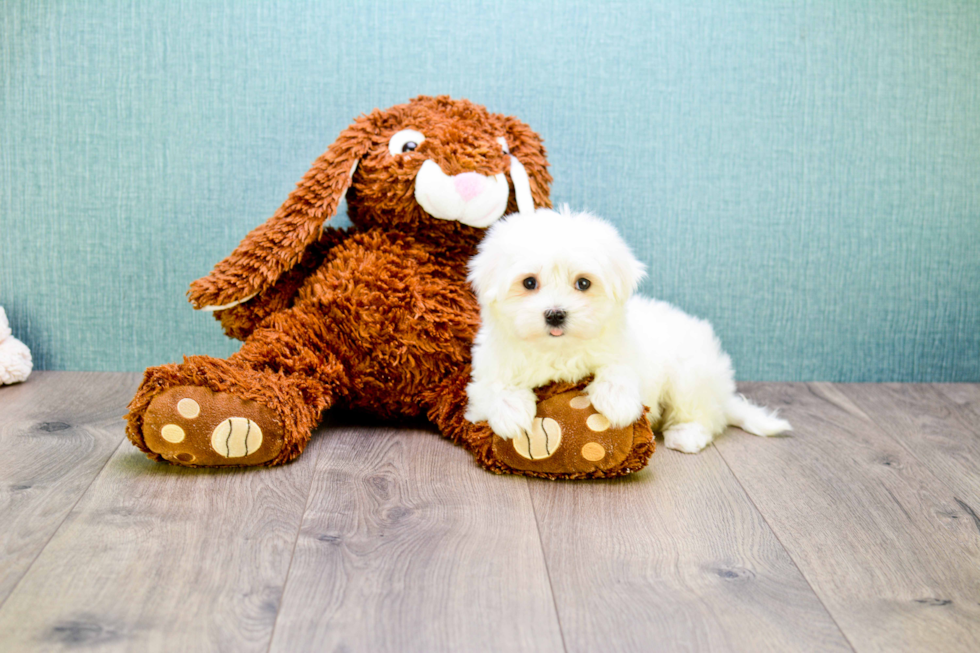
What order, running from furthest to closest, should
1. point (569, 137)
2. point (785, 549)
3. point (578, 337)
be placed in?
point (569, 137)
point (578, 337)
point (785, 549)

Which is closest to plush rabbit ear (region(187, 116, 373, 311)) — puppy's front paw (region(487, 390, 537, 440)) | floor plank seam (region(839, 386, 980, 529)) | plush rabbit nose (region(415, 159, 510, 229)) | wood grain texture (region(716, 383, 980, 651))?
plush rabbit nose (region(415, 159, 510, 229))

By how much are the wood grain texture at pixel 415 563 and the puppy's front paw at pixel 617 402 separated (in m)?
0.18

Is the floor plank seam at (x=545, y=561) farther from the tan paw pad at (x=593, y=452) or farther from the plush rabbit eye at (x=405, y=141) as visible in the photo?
the plush rabbit eye at (x=405, y=141)

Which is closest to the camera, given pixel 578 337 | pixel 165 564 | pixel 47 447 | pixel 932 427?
pixel 165 564

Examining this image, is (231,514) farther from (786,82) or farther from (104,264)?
(786,82)

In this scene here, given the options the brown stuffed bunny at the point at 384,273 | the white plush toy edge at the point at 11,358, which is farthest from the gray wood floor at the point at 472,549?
the white plush toy edge at the point at 11,358

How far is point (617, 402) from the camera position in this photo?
4.29 feet

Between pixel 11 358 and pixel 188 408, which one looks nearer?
pixel 188 408

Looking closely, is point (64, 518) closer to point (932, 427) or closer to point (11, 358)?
point (11, 358)

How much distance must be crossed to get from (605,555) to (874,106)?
128cm

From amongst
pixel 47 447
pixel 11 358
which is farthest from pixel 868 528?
pixel 11 358

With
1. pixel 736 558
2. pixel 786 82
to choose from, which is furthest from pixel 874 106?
pixel 736 558

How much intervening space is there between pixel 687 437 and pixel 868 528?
1.20 ft

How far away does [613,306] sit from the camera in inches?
51.1
